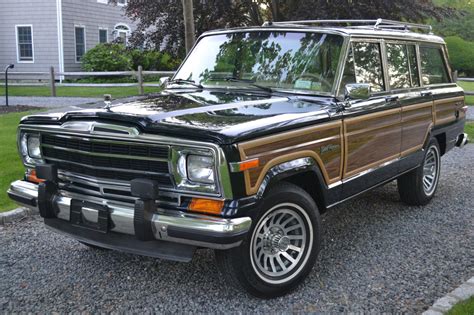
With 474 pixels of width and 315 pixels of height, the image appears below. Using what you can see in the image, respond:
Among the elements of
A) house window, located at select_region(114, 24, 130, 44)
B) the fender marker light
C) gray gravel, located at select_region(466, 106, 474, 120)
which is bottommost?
gray gravel, located at select_region(466, 106, 474, 120)

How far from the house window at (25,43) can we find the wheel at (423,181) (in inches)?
870

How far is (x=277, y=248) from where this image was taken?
12.8 ft

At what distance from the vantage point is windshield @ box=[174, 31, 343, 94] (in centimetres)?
462

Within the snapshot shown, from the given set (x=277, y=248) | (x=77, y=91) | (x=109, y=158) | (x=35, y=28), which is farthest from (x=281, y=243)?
(x=35, y=28)

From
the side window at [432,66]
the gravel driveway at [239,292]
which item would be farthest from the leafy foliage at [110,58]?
the gravel driveway at [239,292]

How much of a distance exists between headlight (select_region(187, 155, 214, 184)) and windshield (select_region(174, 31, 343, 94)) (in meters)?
1.51

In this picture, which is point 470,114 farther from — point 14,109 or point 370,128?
point 14,109

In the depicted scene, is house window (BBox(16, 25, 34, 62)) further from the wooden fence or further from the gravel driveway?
the gravel driveway

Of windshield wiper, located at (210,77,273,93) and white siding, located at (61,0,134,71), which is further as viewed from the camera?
white siding, located at (61,0,134,71)

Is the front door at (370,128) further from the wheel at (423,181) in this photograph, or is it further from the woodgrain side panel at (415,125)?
the wheel at (423,181)

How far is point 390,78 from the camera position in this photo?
17.7 feet

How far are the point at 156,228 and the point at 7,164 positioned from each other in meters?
4.82

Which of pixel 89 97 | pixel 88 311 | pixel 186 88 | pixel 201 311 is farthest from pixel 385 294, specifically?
pixel 89 97

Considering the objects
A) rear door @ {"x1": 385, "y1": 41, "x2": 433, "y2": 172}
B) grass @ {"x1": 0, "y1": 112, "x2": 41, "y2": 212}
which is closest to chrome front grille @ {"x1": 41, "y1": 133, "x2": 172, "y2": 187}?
grass @ {"x1": 0, "y1": 112, "x2": 41, "y2": 212}
